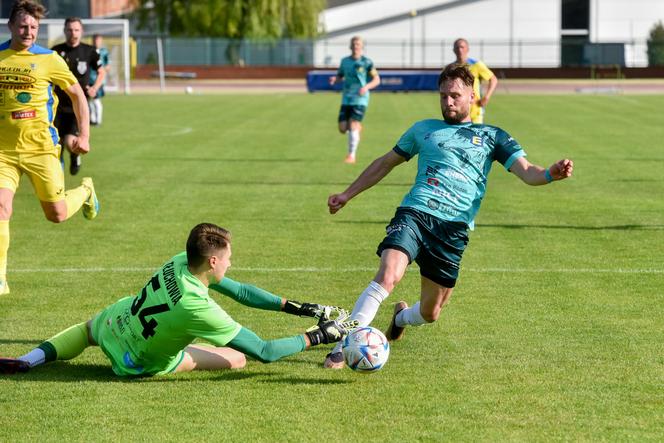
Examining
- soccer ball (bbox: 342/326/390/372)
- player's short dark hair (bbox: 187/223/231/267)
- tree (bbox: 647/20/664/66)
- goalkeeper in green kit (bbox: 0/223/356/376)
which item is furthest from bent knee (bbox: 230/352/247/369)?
tree (bbox: 647/20/664/66)

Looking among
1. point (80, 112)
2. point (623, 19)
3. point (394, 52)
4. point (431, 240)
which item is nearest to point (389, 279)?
point (431, 240)

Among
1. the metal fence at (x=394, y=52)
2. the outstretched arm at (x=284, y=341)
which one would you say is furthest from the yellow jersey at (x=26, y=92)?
the metal fence at (x=394, y=52)

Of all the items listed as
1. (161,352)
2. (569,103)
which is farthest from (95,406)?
(569,103)

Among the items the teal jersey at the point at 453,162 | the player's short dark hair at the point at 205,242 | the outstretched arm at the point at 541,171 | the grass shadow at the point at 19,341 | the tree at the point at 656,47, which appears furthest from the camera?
the tree at the point at 656,47

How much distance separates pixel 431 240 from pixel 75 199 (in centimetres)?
431

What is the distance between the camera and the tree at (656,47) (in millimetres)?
74688

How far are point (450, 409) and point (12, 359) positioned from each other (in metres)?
2.85

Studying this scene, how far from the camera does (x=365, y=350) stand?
688cm

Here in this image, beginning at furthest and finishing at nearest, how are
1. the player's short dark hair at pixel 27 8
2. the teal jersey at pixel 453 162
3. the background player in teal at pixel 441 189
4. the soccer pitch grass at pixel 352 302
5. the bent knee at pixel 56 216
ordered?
1. the bent knee at pixel 56 216
2. the player's short dark hair at pixel 27 8
3. the teal jersey at pixel 453 162
4. the background player in teal at pixel 441 189
5. the soccer pitch grass at pixel 352 302

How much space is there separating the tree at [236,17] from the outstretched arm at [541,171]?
62949mm

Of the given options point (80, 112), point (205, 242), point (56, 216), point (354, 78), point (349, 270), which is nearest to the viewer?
point (205, 242)

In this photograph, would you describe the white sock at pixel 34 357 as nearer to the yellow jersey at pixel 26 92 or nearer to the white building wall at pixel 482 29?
the yellow jersey at pixel 26 92

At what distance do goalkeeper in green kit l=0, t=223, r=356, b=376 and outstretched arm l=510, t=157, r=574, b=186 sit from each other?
149 cm

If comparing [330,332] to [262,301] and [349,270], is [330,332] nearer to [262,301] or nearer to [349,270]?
[262,301]
